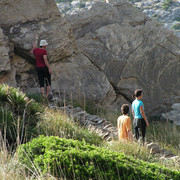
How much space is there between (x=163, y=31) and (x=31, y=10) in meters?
6.43

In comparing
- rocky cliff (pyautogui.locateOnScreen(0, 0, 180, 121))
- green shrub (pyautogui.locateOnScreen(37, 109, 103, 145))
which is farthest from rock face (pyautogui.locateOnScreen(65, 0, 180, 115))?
green shrub (pyautogui.locateOnScreen(37, 109, 103, 145))

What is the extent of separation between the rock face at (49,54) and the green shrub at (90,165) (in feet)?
20.2

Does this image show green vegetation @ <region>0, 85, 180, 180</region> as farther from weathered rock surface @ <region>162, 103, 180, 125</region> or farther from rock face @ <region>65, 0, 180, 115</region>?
rock face @ <region>65, 0, 180, 115</region>

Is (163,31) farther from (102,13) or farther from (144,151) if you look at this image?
(144,151)

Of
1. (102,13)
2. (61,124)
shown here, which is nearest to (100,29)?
(102,13)

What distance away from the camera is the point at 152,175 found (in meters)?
5.11

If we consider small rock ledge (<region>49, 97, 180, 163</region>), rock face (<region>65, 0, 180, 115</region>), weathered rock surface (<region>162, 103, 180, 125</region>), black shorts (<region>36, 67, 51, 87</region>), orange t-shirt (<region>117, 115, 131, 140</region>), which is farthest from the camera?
rock face (<region>65, 0, 180, 115</region>)

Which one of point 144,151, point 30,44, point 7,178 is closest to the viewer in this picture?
point 7,178

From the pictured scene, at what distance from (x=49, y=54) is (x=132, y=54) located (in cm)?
402

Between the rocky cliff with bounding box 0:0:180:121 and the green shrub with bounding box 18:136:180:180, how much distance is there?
673 cm

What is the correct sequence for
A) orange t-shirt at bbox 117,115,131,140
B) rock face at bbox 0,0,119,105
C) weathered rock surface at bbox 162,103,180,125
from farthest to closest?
weathered rock surface at bbox 162,103,180,125, rock face at bbox 0,0,119,105, orange t-shirt at bbox 117,115,131,140

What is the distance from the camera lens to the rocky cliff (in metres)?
12.2

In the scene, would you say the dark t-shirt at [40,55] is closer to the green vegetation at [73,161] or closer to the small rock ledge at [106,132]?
the small rock ledge at [106,132]

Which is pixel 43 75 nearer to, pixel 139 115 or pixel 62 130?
pixel 62 130
